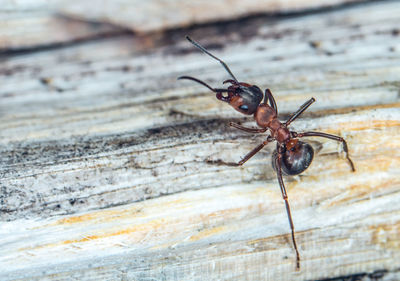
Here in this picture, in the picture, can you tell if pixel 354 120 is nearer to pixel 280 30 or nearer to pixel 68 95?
pixel 280 30

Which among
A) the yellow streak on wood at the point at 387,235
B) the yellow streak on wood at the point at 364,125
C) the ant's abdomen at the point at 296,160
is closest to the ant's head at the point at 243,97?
the ant's abdomen at the point at 296,160

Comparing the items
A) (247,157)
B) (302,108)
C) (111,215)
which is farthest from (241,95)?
(111,215)

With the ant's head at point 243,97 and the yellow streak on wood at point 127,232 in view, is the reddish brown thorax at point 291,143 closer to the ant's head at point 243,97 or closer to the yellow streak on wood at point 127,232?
the ant's head at point 243,97

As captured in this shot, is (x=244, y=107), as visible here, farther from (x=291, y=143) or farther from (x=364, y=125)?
(x=364, y=125)

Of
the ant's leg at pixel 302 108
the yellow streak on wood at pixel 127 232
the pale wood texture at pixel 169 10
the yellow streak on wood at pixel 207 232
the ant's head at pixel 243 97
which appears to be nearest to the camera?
the yellow streak on wood at pixel 127 232

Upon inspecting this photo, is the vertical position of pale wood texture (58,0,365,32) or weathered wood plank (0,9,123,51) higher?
pale wood texture (58,0,365,32)

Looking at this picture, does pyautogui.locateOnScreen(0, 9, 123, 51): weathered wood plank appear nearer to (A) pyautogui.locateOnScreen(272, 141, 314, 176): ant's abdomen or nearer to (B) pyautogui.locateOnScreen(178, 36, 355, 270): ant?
(B) pyautogui.locateOnScreen(178, 36, 355, 270): ant

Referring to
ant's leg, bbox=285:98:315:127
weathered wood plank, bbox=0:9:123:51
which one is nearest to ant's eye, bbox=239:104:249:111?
ant's leg, bbox=285:98:315:127
